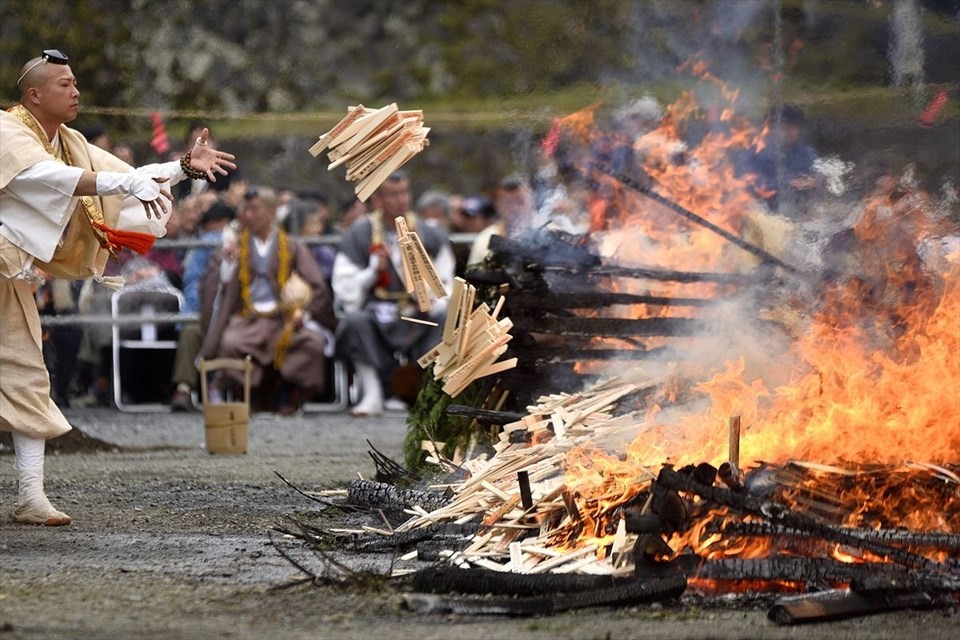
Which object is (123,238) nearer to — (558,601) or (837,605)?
(558,601)

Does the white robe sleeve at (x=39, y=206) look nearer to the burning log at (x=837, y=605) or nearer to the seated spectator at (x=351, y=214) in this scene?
the burning log at (x=837, y=605)

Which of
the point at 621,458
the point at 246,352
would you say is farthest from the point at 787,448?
the point at 246,352

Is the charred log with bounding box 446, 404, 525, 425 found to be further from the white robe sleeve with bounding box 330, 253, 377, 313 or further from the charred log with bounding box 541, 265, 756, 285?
the white robe sleeve with bounding box 330, 253, 377, 313

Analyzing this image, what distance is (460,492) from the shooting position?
22.6 ft

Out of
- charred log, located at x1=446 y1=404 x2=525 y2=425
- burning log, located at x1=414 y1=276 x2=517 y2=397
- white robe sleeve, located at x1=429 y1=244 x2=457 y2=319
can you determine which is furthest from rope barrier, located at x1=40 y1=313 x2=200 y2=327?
burning log, located at x1=414 y1=276 x2=517 y2=397

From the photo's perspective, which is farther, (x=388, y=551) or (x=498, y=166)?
(x=498, y=166)

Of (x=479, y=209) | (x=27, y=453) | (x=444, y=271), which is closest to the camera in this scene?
(x=27, y=453)

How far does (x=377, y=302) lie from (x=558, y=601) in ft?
32.2

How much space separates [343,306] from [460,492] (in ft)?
27.9

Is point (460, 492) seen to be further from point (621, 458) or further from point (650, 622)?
point (650, 622)

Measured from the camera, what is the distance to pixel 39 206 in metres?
7.15

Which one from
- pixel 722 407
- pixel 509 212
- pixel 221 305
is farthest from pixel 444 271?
pixel 722 407

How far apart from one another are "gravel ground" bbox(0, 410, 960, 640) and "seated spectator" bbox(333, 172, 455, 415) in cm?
488

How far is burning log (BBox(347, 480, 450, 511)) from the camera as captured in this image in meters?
7.09
